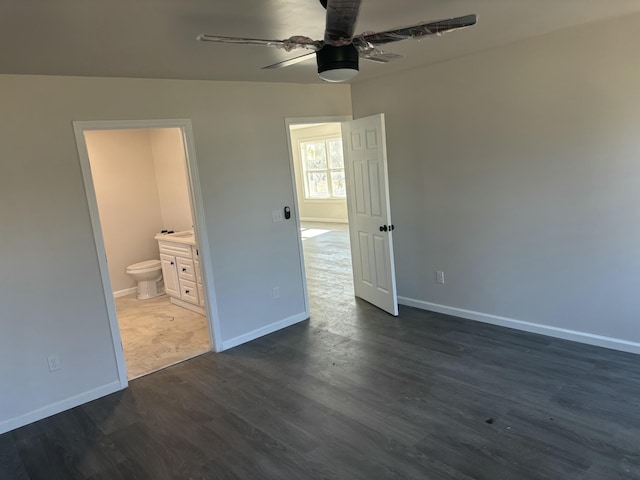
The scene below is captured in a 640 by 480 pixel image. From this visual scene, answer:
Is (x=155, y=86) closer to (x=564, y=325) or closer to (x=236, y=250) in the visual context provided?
(x=236, y=250)

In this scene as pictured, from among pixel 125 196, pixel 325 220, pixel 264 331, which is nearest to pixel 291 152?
pixel 264 331

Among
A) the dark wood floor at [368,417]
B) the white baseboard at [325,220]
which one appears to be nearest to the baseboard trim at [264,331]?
the dark wood floor at [368,417]

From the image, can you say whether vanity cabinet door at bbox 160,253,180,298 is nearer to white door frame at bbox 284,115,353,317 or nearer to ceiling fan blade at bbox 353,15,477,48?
white door frame at bbox 284,115,353,317

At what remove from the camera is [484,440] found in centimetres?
257

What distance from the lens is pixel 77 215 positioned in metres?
3.34

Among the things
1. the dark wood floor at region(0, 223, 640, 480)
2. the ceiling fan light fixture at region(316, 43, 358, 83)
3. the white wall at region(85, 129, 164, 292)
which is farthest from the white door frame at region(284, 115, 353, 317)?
the white wall at region(85, 129, 164, 292)

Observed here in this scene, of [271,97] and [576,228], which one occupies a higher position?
[271,97]

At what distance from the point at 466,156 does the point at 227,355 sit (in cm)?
282

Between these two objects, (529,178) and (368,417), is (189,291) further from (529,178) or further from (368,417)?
(529,178)

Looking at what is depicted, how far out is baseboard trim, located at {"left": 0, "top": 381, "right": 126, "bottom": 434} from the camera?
3160 mm

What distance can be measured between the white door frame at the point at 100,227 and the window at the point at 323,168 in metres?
6.86

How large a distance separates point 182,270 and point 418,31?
4.15 m

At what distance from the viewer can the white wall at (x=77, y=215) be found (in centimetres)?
312

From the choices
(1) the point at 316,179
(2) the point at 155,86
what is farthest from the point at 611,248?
(1) the point at 316,179
